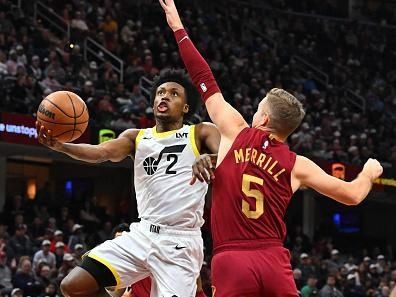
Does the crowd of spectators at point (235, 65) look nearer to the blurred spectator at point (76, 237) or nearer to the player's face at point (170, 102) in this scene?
the blurred spectator at point (76, 237)

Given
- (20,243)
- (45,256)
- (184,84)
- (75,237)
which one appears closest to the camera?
(184,84)

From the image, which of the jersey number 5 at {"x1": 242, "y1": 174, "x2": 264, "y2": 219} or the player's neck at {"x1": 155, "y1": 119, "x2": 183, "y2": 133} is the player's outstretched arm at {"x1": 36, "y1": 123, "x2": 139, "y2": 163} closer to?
the player's neck at {"x1": 155, "y1": 119, "x2": 183, "y2": 133}

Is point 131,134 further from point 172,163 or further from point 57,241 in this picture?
point 57,241

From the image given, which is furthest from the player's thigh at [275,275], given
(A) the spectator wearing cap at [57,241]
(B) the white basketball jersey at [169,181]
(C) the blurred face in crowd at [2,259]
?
(A) the spectator wearing cap at [57,241]

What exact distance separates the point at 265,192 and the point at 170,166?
5.29ft

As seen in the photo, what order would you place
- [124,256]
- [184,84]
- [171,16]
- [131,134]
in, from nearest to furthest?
1. [171,16]
2. [124,256]
3. [131,134]
4. [184,84]

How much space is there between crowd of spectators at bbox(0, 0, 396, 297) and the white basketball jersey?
7.69 meters

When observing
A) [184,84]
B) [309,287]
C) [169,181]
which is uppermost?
[184,84]

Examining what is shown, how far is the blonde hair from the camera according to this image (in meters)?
6.21

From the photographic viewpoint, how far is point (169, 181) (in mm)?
7645

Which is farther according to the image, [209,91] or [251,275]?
[209,91]

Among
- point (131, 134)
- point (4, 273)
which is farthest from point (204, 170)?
point (4, 273)

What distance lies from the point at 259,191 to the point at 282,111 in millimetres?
501

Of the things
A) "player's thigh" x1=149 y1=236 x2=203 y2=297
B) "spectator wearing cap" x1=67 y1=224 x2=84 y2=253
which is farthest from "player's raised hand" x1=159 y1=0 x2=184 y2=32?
"spectator wearing cap" x1=67 y1=224 x2=84 y2=253
